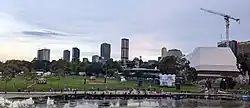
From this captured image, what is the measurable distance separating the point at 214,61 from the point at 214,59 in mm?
800

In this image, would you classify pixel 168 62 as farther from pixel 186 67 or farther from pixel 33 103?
pixel 33 103

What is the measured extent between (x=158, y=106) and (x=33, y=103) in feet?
61.7

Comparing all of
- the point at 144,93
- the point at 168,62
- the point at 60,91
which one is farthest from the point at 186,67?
the point at 60,91

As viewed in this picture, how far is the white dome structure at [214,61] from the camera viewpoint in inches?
6073

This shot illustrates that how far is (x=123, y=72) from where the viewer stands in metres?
161

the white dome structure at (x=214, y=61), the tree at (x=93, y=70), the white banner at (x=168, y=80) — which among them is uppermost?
the white dome structure at (x=214, y=61)

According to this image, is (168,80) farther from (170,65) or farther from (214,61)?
(214,61)

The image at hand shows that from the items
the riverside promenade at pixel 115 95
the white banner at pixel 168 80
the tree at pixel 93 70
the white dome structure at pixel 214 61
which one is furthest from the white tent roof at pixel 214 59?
the riverside promenade at pixel 115 95

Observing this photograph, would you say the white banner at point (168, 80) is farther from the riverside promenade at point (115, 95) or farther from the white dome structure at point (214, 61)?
the white dome structure at point (214, 61)

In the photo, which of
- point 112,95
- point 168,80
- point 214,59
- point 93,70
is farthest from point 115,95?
point 214,59

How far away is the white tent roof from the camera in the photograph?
15488 centimetres

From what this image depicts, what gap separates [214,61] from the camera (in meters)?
157

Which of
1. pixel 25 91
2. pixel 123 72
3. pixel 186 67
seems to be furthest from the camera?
pixel 123 72

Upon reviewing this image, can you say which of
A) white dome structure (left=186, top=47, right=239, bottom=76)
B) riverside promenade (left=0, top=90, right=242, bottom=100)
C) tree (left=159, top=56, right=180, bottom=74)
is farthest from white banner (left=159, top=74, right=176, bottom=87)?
white dome structure (left=186, top=47, right=239, bottom=76)
